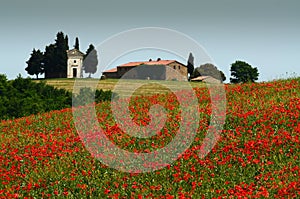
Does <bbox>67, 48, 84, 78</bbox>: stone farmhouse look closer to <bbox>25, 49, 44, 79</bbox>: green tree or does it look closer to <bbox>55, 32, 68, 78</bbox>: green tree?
<bbox>55, 32, 68, 78</bbox>: green tree

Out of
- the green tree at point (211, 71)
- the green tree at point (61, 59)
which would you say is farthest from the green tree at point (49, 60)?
the green tree at point (211, 71)

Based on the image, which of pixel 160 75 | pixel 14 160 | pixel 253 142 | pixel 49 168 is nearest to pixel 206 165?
pixel 253 142

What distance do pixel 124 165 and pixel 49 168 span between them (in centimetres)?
275

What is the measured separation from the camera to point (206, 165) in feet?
46.4

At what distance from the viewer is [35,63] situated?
10650 centimetres

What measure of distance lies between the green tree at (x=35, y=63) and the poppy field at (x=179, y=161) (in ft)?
285

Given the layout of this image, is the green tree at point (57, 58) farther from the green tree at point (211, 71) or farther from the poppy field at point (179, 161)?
the poppy field at point (179, 161)

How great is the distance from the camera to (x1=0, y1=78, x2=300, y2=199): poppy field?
12.6m

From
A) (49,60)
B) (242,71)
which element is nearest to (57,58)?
(49,60)

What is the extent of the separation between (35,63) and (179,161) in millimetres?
96777

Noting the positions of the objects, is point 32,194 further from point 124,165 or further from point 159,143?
point 159,143

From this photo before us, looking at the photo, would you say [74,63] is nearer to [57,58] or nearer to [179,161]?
[57,58]

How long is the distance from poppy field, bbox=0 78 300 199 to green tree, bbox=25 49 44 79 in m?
86.8

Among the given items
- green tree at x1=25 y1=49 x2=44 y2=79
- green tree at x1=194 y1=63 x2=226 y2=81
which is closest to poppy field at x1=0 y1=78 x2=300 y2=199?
green tree at x1=194 y1=63 x2=226 y2=81
